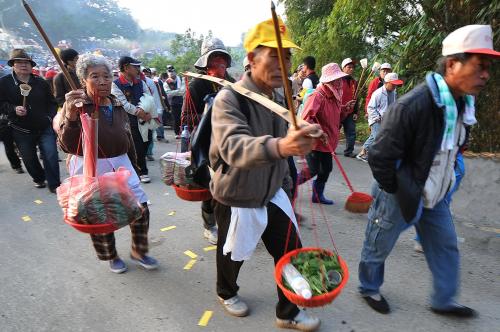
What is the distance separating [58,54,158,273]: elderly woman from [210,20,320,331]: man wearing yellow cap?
40.6 inches

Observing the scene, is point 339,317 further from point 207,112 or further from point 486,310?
point 207,112

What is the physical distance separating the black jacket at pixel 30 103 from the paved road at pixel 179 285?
1507 mm

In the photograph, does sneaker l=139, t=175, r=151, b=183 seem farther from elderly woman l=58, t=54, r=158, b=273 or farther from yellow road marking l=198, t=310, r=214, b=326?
yellow road marking l=198, t=310, r=214, b=326

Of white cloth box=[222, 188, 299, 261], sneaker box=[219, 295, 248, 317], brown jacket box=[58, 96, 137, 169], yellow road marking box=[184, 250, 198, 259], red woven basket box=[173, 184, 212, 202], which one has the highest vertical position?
brown jacket box=[58, 96, 137, 169]

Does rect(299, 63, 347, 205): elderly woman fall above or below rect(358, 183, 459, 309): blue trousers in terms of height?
above

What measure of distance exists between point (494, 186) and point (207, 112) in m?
5.21

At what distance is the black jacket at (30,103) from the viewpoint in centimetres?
531

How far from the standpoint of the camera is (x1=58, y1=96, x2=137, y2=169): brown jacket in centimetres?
291

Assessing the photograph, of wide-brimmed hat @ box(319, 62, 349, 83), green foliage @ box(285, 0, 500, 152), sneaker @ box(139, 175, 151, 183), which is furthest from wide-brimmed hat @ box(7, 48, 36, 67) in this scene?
green foliage @ box(285, 0, 500, 152)

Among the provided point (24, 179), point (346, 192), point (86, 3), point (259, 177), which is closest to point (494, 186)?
point (346, 192)

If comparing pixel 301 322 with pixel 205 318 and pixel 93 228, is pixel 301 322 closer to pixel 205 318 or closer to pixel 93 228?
pixel 205 318

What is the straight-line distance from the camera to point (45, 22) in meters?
47.7

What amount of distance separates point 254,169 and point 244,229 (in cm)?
40

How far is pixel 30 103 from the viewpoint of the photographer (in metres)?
5.38
